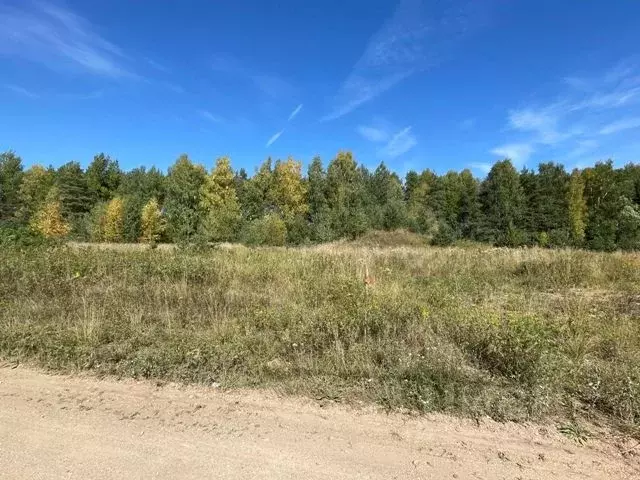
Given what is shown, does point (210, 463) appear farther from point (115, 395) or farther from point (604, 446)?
point (604, 446)

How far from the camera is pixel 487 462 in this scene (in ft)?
9.12

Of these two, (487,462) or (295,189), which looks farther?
(295,189)

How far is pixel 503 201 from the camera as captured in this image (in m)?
53.2

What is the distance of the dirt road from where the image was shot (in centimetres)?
268

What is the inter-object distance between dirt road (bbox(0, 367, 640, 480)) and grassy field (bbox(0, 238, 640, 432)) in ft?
1.02

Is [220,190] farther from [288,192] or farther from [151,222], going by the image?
[151,222]

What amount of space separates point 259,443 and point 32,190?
2637 inches

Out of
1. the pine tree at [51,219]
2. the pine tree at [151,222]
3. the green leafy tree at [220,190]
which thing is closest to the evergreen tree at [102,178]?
the pine tree at [51,219]

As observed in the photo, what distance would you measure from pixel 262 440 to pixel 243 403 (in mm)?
636

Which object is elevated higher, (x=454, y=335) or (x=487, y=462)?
(x=454, y=335)

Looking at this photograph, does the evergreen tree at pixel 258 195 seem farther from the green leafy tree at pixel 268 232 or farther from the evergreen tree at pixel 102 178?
the evergreen tree at pixel 102 178

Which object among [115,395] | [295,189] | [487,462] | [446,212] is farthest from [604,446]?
[446,212]

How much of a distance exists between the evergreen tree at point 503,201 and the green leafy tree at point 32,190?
191 feet

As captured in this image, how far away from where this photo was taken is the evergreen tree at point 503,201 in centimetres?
5217
